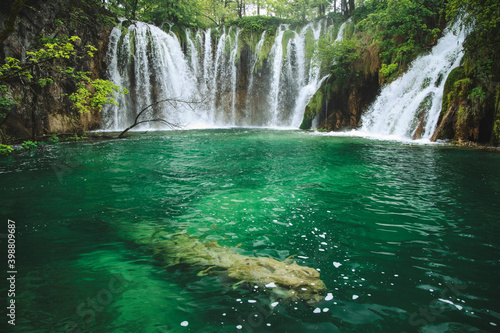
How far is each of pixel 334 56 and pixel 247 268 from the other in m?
22.3

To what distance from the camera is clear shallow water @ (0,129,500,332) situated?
2.68 metres

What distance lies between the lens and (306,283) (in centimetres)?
309

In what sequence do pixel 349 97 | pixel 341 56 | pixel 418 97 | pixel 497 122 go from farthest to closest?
pixel 341 56, pixel 349 97, pixel 418 97, pixel 497 122

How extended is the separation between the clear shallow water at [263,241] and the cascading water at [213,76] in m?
19.1

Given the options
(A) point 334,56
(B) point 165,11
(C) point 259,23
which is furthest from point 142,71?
(A) point 334,56

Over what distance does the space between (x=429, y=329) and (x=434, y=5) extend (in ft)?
72.0

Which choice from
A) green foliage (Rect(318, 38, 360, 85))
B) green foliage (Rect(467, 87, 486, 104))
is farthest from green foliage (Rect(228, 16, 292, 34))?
green foliage (Rect(467, 87, 486, 104))

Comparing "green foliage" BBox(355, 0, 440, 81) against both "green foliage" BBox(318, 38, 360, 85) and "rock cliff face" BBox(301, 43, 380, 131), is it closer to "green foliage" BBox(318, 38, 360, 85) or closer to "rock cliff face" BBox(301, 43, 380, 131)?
"rock cliff face" BBox(301, 43, 380, 131)

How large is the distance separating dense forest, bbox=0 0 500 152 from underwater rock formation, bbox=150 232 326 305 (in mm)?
3746

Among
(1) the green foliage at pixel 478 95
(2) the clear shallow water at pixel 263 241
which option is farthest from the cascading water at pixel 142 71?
(1) the green foliage at pixel 478 95

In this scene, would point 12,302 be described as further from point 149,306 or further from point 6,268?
point 149,306

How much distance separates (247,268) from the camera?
134 inches

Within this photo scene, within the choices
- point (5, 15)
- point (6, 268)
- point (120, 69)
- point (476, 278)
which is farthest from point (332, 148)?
point (120, 69)

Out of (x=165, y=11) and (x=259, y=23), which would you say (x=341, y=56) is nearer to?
(x=259, y=23)
